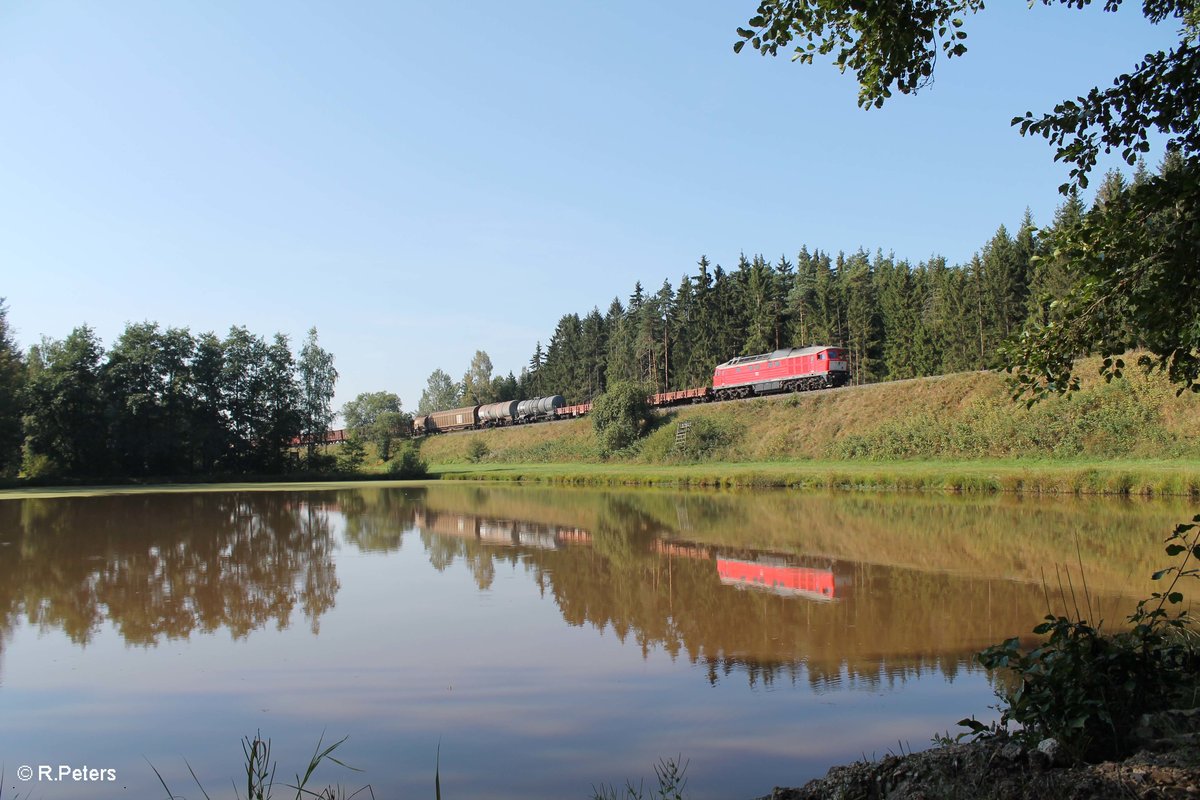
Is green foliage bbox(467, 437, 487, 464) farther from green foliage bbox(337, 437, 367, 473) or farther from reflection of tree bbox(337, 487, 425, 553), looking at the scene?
reflection of tree bbox(337, 487, 425, 553)

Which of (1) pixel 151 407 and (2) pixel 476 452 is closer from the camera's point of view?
(1) pixel 151 407

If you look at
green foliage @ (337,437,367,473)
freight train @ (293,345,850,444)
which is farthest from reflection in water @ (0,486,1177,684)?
green foliage @ (337,437,367,473)

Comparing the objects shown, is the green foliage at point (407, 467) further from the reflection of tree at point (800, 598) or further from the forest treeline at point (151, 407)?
the reflection of tree at point (800, 598)

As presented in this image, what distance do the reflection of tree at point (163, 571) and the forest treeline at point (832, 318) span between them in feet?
136

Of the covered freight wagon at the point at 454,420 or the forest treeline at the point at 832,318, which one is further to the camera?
the covered freight wagon at the point at 454,420

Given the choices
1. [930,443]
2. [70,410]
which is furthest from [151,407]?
[930,443]

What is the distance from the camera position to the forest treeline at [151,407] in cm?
5122

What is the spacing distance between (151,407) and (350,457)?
47.6ft

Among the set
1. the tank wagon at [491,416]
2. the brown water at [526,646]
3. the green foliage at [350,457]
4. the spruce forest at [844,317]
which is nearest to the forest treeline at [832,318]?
the spruce forest at [844,317]

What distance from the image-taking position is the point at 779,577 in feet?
44.4

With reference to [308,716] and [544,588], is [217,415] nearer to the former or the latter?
[544,588]

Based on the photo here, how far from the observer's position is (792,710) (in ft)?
22.6

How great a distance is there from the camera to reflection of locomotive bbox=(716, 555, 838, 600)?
1228 centimetres

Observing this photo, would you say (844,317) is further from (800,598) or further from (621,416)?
(800,598)
